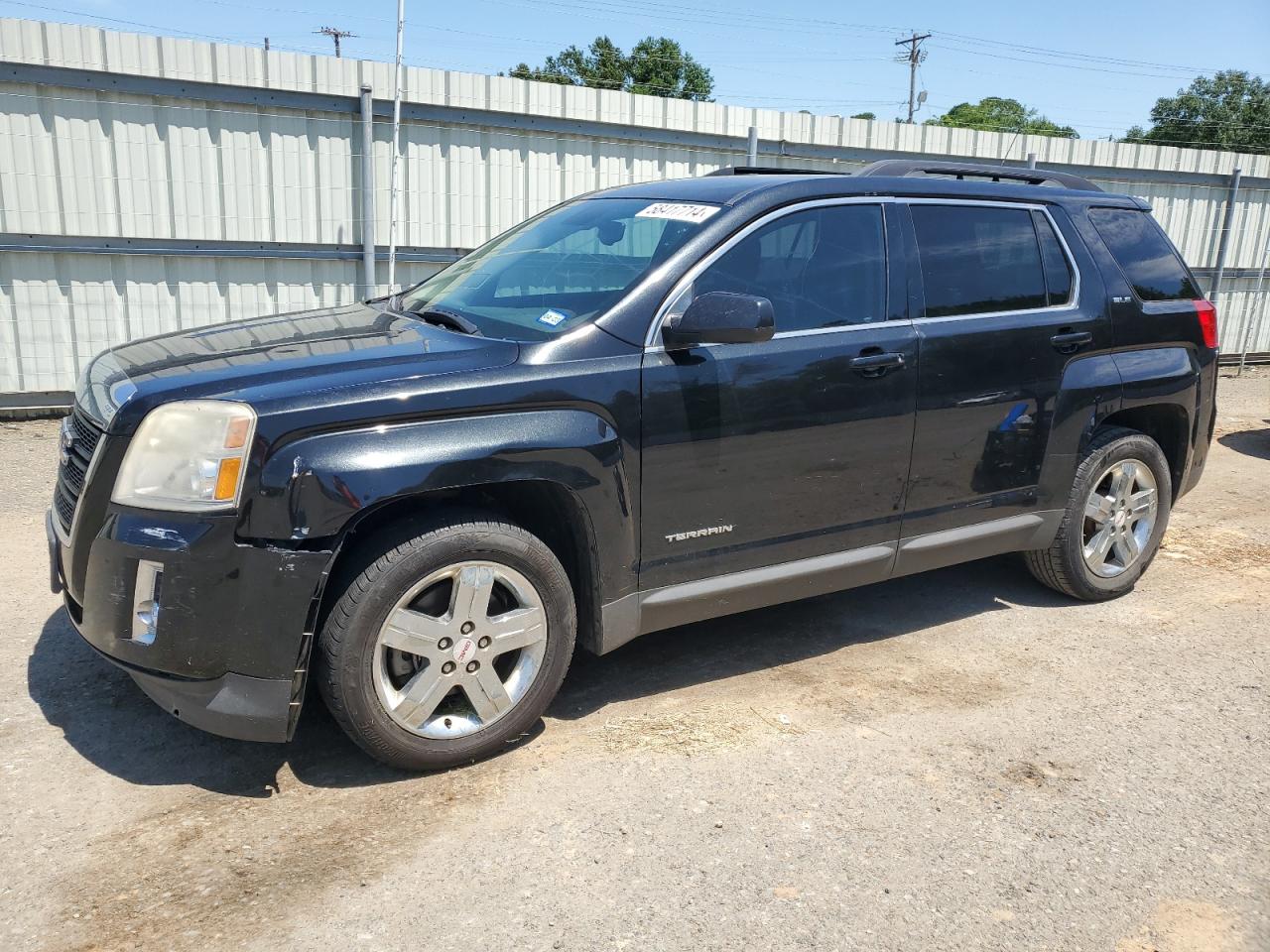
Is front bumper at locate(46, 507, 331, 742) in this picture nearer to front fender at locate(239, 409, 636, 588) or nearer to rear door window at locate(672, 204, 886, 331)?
front fender at locate(239, 409, 636, 588)

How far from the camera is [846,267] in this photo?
4004mm

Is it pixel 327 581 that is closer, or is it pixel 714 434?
pixel 327 581

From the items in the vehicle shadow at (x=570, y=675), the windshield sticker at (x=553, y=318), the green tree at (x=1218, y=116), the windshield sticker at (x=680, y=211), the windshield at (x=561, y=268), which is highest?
the green tree at (x=1218, y=116)

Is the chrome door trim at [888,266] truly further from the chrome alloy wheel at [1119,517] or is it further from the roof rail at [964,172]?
the chrome alloy wheel at [1119,517]

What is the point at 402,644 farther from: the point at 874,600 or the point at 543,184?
the point at 543,184

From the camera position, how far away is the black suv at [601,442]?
2.96 meters

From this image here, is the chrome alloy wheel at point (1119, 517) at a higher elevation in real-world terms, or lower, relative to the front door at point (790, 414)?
lower

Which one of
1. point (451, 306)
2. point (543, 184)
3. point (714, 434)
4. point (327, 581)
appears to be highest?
point (543, 184)

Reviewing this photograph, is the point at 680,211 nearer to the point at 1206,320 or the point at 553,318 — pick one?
the point at 553,318

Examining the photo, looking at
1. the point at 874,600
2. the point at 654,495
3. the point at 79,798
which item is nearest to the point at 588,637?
the point at 654,495

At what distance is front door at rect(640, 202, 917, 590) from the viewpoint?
3543 millimetres

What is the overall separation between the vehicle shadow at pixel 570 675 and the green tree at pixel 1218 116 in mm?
57167

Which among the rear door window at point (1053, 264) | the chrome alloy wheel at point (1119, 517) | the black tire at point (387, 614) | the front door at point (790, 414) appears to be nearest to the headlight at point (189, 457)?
the black tire at point (387, 614)

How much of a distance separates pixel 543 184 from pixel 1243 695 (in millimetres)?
7379
